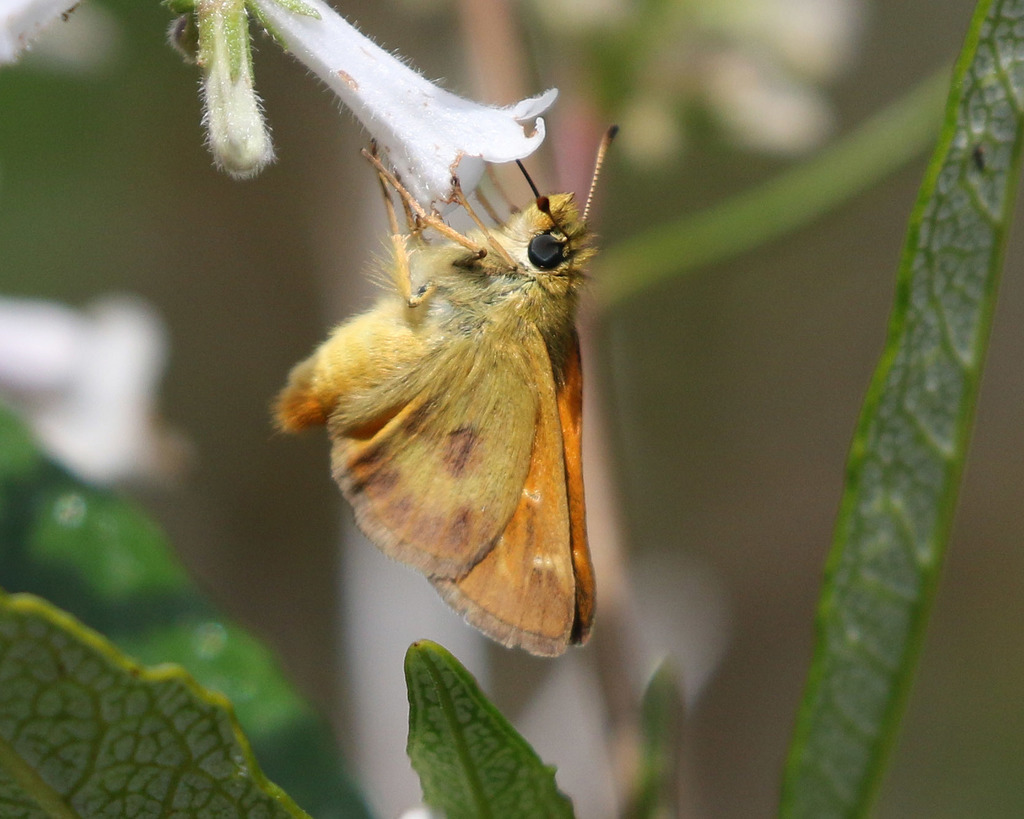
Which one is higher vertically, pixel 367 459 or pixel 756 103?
pixel 756 103

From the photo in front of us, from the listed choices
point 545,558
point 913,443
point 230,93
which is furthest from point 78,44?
point 913,443

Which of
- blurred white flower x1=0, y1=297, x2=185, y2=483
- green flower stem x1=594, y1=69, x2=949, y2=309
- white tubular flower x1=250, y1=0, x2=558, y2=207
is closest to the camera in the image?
white tubular flower x1=250, y1=0, x2=558, y2=207

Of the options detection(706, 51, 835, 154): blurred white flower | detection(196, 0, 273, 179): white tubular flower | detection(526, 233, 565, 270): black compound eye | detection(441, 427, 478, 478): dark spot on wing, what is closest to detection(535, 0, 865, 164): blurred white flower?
detection(706, 51, 835, 154): blurred white flower

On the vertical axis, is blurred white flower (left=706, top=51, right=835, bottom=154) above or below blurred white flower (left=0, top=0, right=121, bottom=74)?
above

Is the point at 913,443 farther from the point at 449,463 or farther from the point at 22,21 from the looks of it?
the point at 22,21

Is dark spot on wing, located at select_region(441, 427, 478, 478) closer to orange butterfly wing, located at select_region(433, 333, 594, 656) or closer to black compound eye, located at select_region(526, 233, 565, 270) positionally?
orange butterfly wing, located at select_region(433, 333, 594, 656)

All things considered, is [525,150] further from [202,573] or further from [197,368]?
[197,368]

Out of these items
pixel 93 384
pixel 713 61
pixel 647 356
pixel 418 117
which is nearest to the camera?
pixel 418 117
